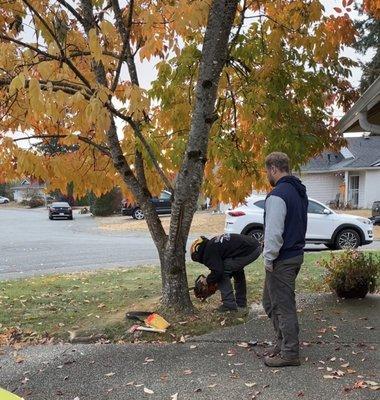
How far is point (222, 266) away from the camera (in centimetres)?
630

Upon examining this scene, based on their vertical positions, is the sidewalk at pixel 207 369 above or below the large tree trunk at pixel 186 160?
below

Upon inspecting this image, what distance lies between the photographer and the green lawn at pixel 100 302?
598cm

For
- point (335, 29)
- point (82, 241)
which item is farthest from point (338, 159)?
point (335, 29)

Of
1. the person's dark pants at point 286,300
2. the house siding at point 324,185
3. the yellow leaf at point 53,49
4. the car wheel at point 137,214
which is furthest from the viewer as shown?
the house siding at point 324,185

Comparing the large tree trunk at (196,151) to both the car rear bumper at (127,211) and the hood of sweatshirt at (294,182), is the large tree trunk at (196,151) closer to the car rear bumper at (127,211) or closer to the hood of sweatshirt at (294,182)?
the hood of sweatshirt at (294,182)

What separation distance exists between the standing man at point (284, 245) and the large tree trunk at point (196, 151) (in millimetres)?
1397

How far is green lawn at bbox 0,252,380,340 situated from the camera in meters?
5.98

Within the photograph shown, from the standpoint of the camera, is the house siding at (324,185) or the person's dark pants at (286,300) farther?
the house siding at (324,185)

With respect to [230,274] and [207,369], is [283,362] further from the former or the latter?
[230,274]

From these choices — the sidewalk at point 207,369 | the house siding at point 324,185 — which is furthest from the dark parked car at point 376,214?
the sidewalk at point 207,369

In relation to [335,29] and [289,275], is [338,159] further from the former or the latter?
[289,275]

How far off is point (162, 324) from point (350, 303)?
98.9 inches

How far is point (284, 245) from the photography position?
4586mm

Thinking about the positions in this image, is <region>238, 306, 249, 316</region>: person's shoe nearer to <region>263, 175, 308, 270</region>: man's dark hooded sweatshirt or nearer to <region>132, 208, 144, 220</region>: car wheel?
<region>263, 175, 308, 270</region>: man's dark hooded sweatshirt
